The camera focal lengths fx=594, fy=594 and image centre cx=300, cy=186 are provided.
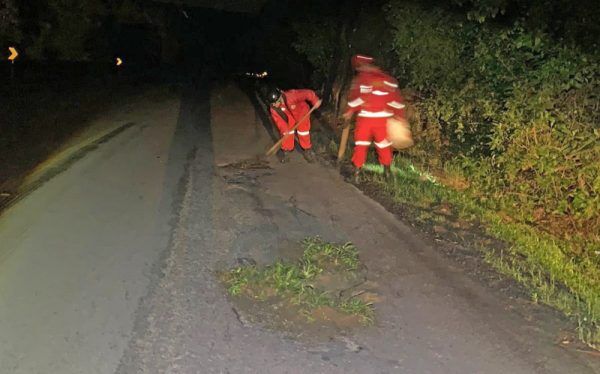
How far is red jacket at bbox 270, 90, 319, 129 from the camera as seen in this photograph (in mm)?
10008

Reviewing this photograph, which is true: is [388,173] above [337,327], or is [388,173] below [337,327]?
below

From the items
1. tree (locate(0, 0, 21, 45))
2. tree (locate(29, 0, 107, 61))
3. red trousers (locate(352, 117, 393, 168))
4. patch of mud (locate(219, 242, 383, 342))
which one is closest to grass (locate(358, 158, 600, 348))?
red trousers (locate(352, 117, 393, 168))

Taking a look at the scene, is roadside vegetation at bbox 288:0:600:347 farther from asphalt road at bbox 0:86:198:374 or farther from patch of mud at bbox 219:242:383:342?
asphalt road at bbox 0:86:198:374

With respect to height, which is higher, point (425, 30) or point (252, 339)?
point (425, 30)

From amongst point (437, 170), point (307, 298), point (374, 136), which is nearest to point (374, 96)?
point (374, 136)

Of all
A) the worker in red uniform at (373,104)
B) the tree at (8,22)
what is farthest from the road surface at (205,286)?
the tree at (8,22)

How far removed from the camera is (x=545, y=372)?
402 centimetres

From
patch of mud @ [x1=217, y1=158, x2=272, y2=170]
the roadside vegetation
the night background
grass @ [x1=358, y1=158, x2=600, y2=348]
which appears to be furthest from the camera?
patch of mud @ [x1=217, y1=158, x2=272, y2=170]

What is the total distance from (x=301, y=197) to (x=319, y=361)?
13.3 ft

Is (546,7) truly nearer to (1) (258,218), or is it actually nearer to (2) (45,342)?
(1) (258,218)

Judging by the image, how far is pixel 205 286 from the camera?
507cm

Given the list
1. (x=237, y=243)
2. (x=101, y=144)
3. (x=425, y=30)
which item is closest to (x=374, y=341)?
(x=237, y=243)

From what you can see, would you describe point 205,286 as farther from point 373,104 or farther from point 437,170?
point 437,170

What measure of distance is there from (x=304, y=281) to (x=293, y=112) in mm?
5368
